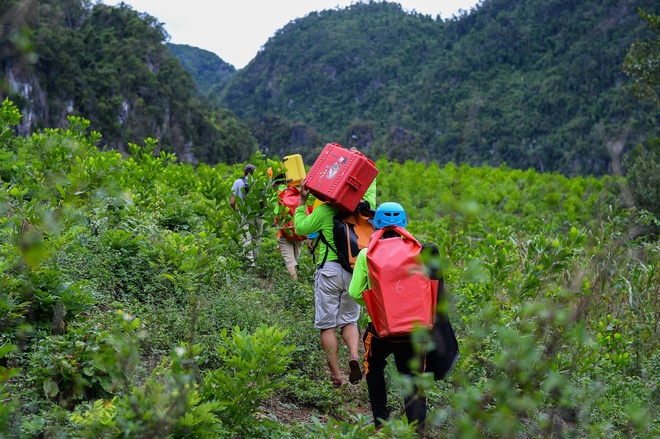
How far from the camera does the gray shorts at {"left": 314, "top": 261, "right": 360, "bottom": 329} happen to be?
15.9ft

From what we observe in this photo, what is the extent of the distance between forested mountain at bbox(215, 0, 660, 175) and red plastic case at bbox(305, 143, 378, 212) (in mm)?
30148

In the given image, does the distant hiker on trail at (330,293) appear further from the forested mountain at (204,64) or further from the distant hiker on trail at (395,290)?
the forested mountain at (204,64)

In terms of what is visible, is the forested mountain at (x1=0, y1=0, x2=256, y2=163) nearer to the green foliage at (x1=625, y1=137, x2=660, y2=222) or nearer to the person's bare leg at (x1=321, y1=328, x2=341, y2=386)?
the green foliage at (x1=625, y1=137, x2=660, y2=222)

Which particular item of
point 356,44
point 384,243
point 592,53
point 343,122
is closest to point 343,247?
point 384,243

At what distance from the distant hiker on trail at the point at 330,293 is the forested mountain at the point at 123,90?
3179 cm

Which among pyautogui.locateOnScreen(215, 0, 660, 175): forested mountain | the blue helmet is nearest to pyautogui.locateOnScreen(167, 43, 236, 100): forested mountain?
pyautogui.locateOnScreen(215, 0, 660, 175): forested mountain

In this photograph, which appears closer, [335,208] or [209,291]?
[335,208]

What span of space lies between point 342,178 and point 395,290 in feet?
4.11

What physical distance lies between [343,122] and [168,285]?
85.7m

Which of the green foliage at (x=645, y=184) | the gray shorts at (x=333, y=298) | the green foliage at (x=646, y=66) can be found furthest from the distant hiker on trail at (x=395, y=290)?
the green foliage at (x=646, y=66)

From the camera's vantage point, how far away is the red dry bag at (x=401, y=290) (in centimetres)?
371

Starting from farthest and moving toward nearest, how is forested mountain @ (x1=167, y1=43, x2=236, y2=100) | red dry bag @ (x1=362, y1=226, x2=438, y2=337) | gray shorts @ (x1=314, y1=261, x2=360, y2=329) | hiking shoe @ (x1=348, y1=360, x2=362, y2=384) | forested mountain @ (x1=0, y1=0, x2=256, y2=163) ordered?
forested mountain @ (x1=167, y1=43, x2=236, y2=100) < forested mountain @ (x1=0, y1=0, x2=256, y2=163) < gray shorts @ (x1=314, y1=261, x2=360, y2=329) < hiking shoe @ (x1=348, y1=360, x2=362, y2=384) < red dry bag @ (x1=362, y1=226, x2=438, y2=337)

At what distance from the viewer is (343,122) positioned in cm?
9031

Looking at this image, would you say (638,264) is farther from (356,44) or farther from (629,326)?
(356,44)
